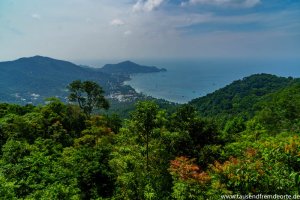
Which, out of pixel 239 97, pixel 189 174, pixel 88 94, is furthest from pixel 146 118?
pixel 239 97

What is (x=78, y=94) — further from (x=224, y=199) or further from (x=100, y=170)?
(x=224, y=199)

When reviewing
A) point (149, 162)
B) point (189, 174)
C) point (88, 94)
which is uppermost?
point (88, 94)

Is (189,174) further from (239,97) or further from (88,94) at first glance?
(239,97)

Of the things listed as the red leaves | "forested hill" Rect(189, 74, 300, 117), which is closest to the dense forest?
the red leaves

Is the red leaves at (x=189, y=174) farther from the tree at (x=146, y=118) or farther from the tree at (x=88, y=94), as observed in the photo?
the tree at (x=88, y=94)

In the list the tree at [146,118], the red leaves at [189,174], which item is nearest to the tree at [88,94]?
the tree at [146,118]

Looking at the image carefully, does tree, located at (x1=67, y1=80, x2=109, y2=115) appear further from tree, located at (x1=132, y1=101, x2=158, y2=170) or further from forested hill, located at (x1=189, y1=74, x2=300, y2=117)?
forested hill, located at (x1=189, y1=74, x2=300, y2=117)
